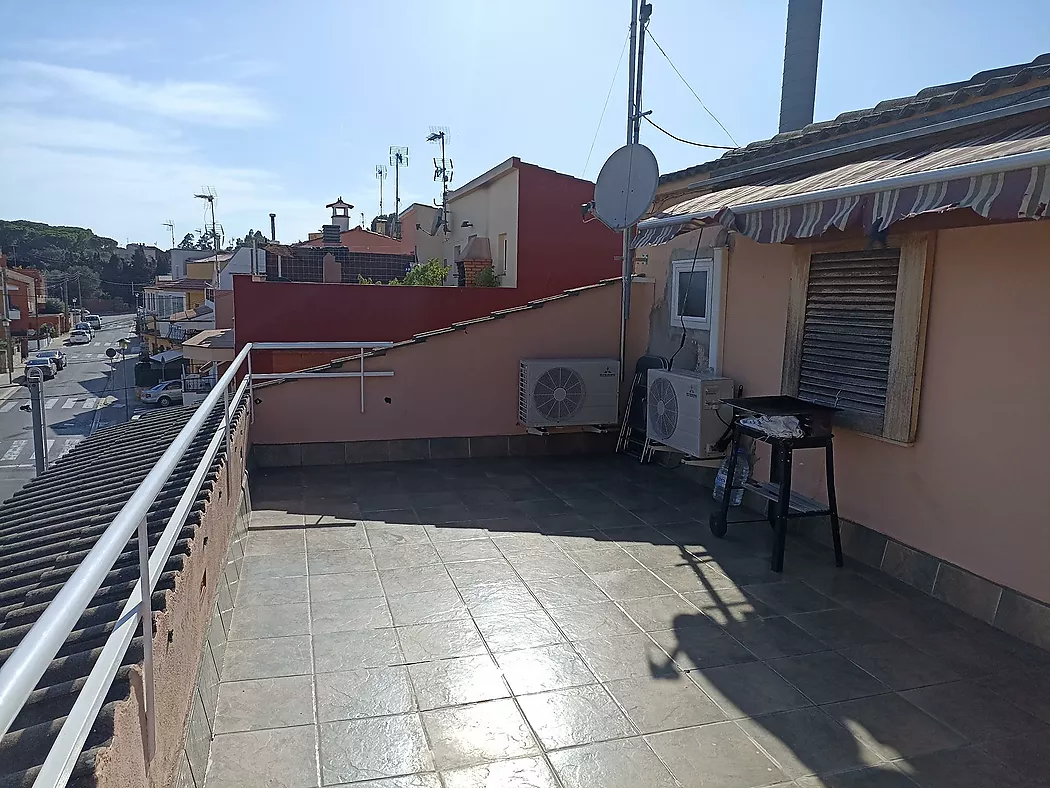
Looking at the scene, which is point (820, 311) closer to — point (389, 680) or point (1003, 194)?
point (1003, 194)

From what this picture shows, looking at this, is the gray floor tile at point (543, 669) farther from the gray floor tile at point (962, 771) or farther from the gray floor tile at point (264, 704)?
the gray floor tile at point (962, 771)

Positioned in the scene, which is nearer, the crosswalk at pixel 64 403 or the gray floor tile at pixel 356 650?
the gray floor tile at pixel 356 650

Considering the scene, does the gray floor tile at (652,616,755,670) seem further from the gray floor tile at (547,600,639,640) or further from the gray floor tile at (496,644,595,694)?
the gray floor tile at (496,644,595,694)

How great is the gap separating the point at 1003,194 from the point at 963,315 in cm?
143

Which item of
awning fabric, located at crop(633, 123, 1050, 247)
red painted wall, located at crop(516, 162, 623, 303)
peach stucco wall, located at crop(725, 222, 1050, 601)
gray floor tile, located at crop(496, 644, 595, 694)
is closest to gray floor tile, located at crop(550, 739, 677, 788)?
gray floor tile, located at crop(496, 644, 595, 694)

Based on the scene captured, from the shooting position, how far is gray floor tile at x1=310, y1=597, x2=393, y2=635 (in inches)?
158

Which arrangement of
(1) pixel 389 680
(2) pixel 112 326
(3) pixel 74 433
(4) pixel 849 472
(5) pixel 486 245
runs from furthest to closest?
(2) pixel 112 326 < (3) pixel 74 433 < (5) pixel 486 245 < (4) pixel 849 472 < (1) pixel 389 680

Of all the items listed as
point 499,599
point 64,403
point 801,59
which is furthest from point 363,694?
point 64,403

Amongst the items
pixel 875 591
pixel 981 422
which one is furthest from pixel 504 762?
pixel 981 422

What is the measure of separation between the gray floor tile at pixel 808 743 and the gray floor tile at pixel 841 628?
83cm

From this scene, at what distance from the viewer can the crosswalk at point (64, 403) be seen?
121 feet

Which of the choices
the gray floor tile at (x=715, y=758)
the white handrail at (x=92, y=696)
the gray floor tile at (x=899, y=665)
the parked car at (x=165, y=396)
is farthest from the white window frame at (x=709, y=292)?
the parked car at (x=165, y=396)

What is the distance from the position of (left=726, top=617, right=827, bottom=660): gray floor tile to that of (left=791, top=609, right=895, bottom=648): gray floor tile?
73mm

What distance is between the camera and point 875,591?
4.73 meters
